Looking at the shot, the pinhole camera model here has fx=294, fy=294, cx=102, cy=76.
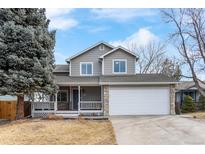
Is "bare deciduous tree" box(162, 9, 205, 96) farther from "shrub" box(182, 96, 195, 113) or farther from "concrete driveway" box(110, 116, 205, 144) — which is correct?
"concrete driveway" box(110, 116, 205, 144)

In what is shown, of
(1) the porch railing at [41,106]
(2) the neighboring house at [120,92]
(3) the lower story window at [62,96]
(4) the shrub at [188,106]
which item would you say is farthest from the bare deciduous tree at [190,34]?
(1) the porch railing at [41,106]

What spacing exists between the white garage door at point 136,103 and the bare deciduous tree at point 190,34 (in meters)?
7.50

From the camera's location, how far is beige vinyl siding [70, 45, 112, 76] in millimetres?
24641

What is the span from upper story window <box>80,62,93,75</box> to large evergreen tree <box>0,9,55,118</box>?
5.62 m

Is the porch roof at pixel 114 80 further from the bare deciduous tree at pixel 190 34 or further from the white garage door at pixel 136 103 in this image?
the bare deciduous tree at pixel 190 34

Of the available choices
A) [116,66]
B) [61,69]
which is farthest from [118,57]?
[61,69]

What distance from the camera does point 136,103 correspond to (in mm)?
21469

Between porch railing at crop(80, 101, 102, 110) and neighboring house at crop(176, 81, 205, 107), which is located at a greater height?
neighboring house at crop(176, 81, 205, 107)

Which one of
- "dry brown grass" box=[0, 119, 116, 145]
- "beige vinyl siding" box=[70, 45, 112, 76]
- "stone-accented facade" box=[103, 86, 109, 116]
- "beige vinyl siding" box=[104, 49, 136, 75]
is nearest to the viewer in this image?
"dry brown grass" box=[0, 119, 116, 145]

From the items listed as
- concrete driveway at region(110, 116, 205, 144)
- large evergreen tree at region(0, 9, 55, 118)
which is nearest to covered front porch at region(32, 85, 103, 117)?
large evergreen tree at region(0, 9, 55, 118)

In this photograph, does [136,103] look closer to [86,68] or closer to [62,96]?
[86,68]
